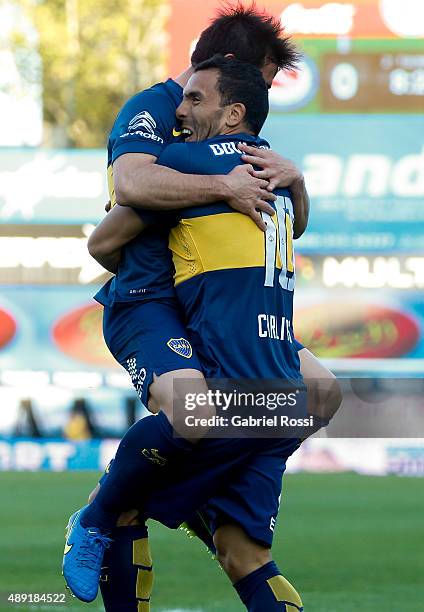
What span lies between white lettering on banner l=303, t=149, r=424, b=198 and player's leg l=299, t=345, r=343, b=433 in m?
12.4

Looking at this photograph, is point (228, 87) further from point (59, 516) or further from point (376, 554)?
point (59, 516)

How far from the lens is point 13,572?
7.68 metres

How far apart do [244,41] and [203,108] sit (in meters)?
0.51

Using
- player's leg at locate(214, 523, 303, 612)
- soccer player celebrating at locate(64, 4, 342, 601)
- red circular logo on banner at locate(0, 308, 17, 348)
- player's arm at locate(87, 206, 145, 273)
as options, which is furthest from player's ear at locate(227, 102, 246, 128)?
red circular logo on banner at locate(0, 308, 17, 348)

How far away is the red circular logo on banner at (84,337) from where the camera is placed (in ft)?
59.0

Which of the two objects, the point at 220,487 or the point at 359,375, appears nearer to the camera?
the point at 220,487

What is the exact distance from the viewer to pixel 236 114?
4723 millimetres

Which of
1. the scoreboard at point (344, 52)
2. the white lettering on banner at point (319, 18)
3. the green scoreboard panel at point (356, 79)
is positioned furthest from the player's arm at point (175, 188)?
the white lettering on banner at point (319, 18)

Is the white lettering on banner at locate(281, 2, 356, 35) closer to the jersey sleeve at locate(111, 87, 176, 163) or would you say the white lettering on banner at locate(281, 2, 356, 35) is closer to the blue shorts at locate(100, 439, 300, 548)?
the jersey sleeve at locate(111, 87, 176, 163)

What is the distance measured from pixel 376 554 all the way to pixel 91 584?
14.9ft

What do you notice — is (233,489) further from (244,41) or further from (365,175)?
(365,175)

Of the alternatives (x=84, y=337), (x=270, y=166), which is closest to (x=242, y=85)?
(x=270, y=166)

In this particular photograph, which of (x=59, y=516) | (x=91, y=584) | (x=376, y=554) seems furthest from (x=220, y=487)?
(x=59, y=516)

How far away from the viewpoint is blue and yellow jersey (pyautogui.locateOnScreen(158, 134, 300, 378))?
180 inches
